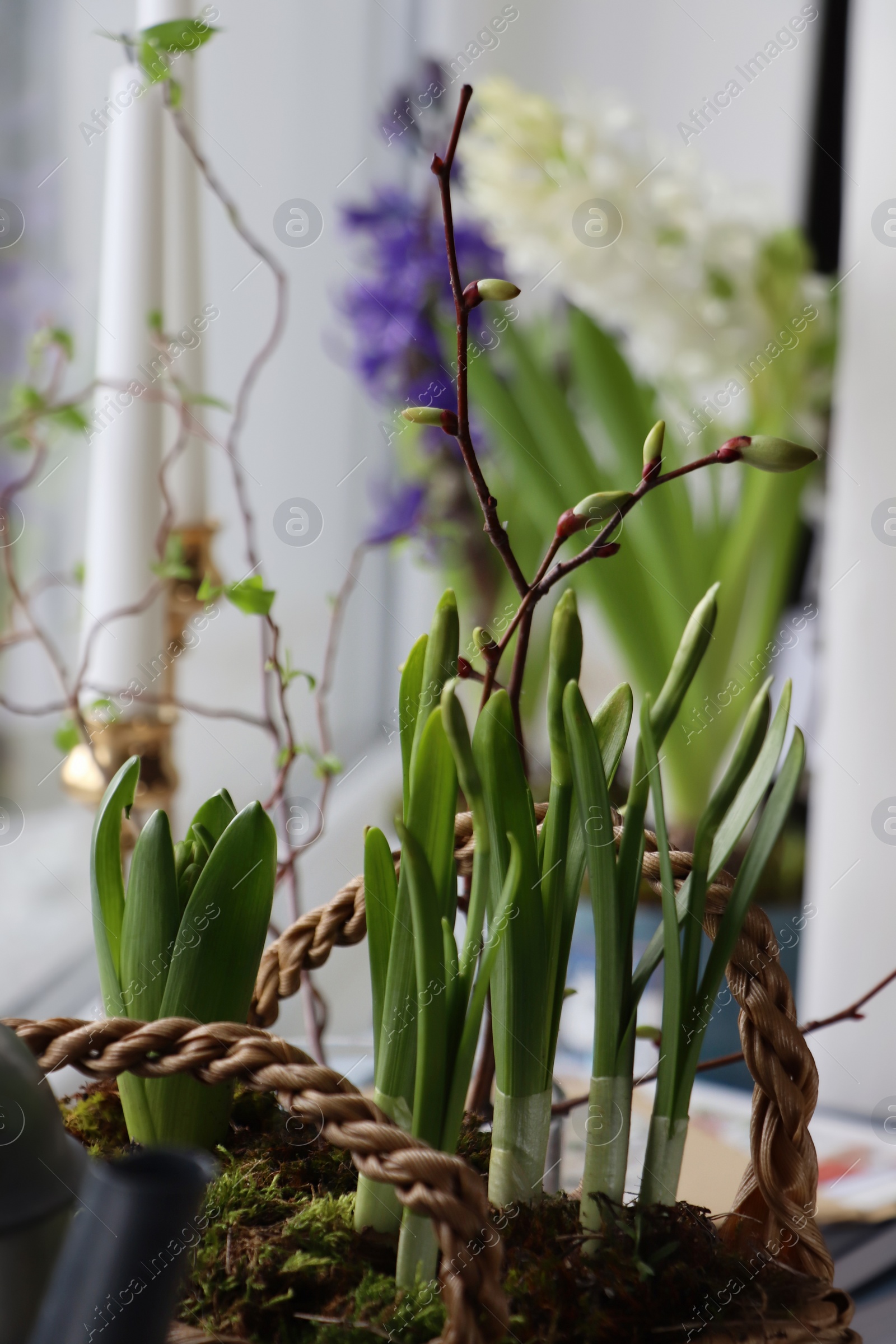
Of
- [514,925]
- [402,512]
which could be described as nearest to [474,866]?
[514,925]

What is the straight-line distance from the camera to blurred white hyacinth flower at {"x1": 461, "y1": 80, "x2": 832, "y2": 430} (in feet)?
3.40

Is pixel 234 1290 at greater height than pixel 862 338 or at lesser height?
lesser

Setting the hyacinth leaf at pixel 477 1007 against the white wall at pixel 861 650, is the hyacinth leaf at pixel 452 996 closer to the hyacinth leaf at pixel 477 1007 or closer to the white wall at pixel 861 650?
the hyacinth leaf at pixel 477 1007

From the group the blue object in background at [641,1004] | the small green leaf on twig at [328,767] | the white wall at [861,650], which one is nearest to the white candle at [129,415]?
the small green leaf on twig at [328,767]

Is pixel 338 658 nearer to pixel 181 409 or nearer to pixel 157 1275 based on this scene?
pixel 181 409

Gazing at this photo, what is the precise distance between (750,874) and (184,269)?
0.53m

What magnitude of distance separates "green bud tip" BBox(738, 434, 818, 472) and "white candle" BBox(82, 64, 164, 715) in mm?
401

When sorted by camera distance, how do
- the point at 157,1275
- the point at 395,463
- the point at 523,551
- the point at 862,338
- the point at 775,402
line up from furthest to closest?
the point at 395,463 → the point at 523,551 → the point at 775,402 → the point at 862,338 → the point at 157,1275

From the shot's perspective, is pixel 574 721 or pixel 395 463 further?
pixel 395 463

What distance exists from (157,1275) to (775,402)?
3.56ft

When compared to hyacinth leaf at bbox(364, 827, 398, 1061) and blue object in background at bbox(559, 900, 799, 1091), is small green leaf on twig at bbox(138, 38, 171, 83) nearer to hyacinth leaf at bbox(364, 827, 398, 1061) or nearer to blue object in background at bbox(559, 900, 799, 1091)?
hyacinth leaf at bbox(364, 827, 398, 1061)

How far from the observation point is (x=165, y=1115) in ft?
1.28

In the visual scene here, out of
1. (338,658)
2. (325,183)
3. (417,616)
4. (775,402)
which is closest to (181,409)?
(775,402)

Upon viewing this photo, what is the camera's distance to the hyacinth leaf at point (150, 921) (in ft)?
1.21
